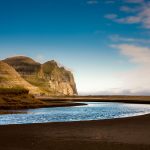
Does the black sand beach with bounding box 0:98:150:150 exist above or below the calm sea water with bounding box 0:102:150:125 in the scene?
below

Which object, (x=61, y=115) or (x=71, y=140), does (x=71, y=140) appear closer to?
(x=71, y=140)

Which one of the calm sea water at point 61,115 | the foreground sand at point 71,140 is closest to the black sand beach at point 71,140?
the foreground sand at point 71,140

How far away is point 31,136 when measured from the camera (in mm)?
24703

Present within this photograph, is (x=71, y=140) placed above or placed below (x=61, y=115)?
below

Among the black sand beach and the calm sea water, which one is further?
the calm sea water

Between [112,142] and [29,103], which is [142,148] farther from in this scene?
[29,103]

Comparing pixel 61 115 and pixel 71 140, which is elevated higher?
pixel 61 115

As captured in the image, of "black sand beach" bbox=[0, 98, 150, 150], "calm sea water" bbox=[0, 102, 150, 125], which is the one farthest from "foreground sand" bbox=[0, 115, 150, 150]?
"calm sea water" bbox=[0, 102, 150, 125]

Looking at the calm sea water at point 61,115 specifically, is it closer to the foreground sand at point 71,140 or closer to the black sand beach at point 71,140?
the black sand beach at point 71,140

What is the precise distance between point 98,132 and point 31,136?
5783mm

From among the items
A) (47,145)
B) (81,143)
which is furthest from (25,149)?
(81,143)

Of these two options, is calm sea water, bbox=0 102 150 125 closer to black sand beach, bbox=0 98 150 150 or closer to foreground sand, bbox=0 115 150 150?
black sand beach, bbox=0 98 150 150

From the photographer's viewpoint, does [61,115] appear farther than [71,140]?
Yes

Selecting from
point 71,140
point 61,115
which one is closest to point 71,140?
point 71,140
